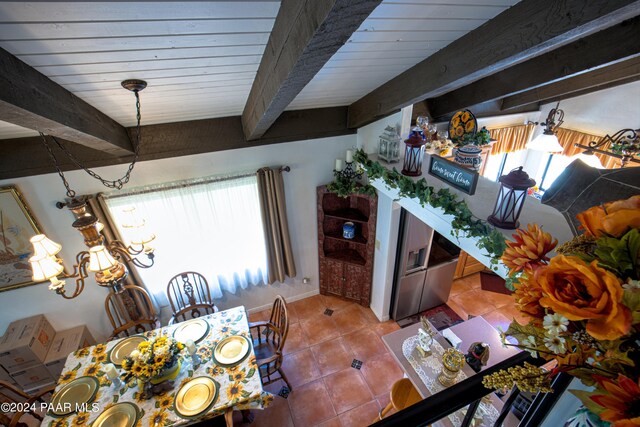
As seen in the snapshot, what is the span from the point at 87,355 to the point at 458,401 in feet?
10.5

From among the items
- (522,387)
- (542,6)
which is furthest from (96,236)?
(542,6)

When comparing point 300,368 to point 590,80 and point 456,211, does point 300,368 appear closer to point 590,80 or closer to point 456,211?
point 456,211

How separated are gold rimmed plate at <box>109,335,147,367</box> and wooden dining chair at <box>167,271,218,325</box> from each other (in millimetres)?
543

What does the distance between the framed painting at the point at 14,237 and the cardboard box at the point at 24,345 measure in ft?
1.43

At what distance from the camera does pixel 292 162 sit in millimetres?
3352

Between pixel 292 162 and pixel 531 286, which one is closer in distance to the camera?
pixel 531 286

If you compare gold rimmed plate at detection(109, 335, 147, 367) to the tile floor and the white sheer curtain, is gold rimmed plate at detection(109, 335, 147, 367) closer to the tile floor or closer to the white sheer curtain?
the white sheer curtain

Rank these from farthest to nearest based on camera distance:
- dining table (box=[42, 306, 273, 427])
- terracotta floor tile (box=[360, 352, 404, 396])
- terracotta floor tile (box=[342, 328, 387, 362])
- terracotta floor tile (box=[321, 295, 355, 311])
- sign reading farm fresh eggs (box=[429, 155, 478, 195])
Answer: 1. terracotta floor tile (box=[321, 295, 355, 311])
2. terracotta floor tile (box=[342, 328, 387, 362])
3. terracotta floor tile (box=[360, 352, 404, 396])
4. dining table (box=[42, 306, 273, 427])
5. sign reading farm fresh eggs (box=[429, 155, 478, 195])

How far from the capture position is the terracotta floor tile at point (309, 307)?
4031mm

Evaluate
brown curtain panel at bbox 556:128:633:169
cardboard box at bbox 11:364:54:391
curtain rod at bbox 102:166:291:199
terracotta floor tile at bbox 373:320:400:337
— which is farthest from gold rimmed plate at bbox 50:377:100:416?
brown curtain panel at bbox 556:128:633:169

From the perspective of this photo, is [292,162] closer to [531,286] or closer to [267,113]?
[267,113]

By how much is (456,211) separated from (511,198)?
1.06ft

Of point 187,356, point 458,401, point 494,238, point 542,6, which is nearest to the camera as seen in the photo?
point 458,401

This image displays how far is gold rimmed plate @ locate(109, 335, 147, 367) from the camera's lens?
246 centimetres
